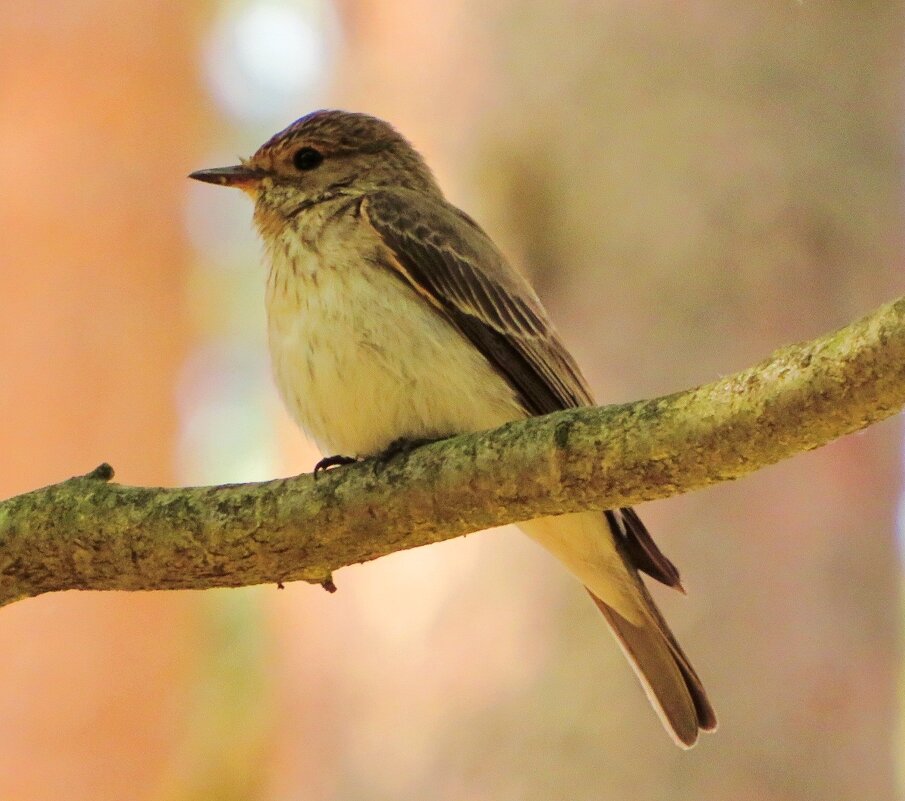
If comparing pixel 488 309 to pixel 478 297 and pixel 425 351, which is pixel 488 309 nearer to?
pixel 478 297

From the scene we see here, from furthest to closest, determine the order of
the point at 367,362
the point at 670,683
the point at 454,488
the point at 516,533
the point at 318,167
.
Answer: the point at 516,533, the point at 318,167, the point at 670,683, the point at 367,362, the point at 454,488

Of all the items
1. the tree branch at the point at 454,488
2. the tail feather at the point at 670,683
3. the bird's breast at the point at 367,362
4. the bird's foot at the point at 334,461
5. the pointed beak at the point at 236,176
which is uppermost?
the pointed beak at the point at 236,176

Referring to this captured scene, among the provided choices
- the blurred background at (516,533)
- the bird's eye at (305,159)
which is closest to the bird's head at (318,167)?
the bird's eye at (305,159)

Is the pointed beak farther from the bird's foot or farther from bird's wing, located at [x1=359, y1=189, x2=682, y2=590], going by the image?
the bird's foot

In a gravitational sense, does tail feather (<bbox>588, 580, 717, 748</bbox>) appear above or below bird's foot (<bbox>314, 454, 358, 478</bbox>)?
below

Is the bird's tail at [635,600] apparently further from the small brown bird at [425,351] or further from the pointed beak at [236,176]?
the pointed beak at [236,176]

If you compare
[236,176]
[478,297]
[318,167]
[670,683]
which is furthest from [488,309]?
[670,683]

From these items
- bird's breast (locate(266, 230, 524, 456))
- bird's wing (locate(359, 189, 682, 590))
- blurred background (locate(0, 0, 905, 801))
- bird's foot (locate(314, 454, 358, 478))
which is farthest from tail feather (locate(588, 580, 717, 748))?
bird's foot (locate(314, 454, 358, 478))
